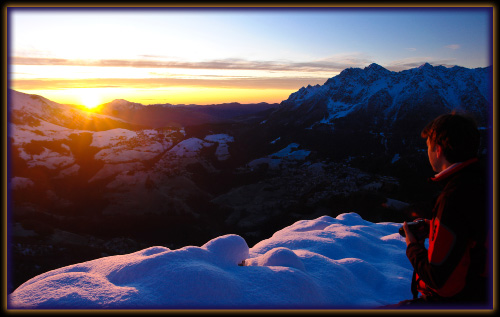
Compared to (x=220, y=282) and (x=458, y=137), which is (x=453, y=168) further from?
(x=220, y=282)

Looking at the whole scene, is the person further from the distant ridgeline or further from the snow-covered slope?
the distant ridgeline

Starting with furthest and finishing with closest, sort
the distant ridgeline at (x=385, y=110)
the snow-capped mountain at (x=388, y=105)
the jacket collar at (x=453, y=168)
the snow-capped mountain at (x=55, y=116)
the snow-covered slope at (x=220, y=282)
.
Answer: the snow-capped mountain at (x=388, y=105)
the distant ridgeline at (x=385, y=110)
the snow-capped mountain at (x=55, y=116)
the snow-covered slope at (x=220, y=282)
the jacket collar at (x=453, y=168)

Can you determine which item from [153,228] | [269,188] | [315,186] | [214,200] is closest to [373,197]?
[315,186]

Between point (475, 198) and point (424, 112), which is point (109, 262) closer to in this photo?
point (475, 198)

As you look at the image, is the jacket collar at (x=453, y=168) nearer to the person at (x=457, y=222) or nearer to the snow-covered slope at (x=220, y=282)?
the person at (x=457, y=222)

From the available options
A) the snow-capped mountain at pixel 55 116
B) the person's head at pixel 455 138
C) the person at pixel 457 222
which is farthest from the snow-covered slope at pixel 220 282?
the snow-capped mountain at pixel 55 116

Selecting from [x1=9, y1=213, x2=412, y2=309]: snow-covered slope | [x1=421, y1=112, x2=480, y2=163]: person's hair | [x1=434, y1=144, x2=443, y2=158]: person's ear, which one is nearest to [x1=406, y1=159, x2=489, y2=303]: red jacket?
[x1=421, y1=112, x2=480, y2=163]: person's hair

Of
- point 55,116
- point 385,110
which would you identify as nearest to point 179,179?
point 55,116
